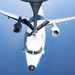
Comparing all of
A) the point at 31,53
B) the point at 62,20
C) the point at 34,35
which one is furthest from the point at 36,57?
the point at 62,20

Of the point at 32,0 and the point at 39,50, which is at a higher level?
the point at 32,0

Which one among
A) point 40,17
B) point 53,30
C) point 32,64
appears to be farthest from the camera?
point 40,17

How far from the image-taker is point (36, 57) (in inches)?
1059

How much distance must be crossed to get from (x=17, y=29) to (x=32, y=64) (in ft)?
28.4

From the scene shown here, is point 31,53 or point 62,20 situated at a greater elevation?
point 62,20

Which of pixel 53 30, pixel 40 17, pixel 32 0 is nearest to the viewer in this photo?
pixel 32 0

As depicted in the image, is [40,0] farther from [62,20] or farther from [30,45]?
[62,20]

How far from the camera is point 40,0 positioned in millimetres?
18844

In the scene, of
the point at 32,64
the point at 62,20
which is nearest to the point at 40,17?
the point at 62,20

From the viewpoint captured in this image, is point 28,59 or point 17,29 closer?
point 28,59

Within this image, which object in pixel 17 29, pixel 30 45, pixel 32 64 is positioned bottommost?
pixel 32 64

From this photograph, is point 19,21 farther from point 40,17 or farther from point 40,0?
point 40,0

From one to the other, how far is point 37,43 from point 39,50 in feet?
3.31

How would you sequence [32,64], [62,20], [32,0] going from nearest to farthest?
[32,0] < [32,64] < [62,20]
